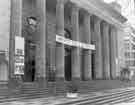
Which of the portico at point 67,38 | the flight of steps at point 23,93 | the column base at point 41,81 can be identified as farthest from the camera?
the portico at point 67,38

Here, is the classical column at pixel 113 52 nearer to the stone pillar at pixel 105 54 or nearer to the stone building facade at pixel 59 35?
the stone building facade at pixel 59 35

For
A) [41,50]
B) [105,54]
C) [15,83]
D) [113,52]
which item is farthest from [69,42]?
[113,52]

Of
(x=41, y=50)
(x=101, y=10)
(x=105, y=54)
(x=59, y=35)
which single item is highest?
(x=101, y=10)

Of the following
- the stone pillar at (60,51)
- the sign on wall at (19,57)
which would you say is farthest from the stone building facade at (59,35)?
the sign on wall at (19,57)

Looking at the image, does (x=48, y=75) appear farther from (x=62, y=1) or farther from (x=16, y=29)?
(x=16, y=29)

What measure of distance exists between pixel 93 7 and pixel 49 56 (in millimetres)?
9522

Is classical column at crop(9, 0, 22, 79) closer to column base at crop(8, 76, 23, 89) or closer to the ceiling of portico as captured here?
column base at crop(8, 76, 23, 89)

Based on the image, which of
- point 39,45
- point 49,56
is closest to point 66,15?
point 49,56

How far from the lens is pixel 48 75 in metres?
28.9

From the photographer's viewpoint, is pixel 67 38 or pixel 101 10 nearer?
pixel 67 38

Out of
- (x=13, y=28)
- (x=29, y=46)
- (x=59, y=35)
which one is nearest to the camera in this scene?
(x=13, y=28)

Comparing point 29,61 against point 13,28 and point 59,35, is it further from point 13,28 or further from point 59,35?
point 13,28

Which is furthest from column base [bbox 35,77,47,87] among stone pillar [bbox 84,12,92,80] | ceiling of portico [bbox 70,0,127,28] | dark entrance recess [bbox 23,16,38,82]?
ceiling of portico [bbox 70,0,127,28]

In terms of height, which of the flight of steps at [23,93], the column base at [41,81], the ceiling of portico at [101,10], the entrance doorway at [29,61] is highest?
the ceiling of portico at [101,10]
